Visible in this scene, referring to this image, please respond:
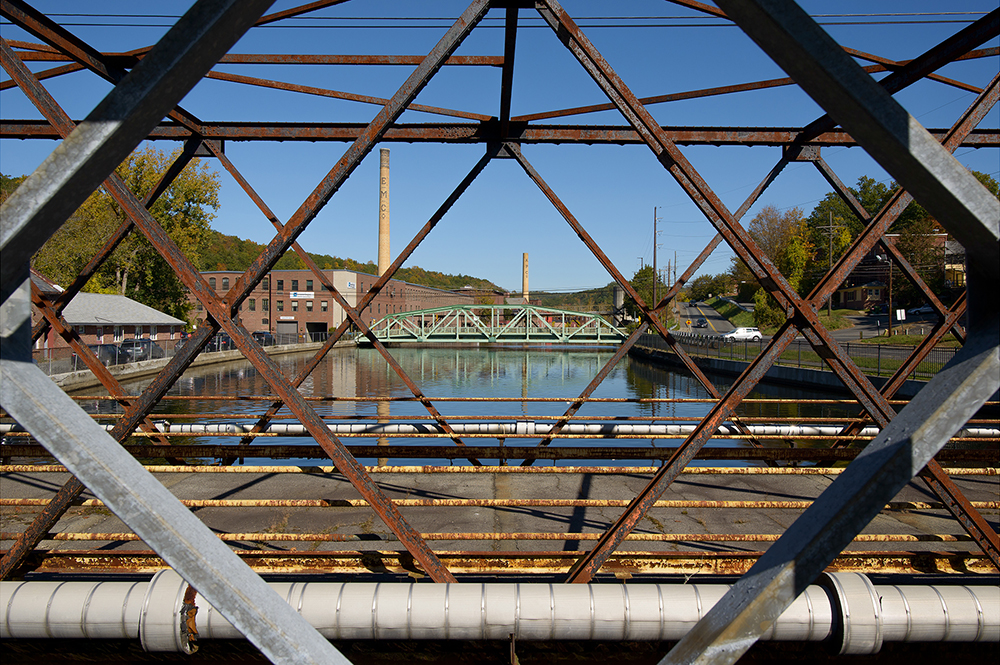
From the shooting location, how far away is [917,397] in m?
1.57

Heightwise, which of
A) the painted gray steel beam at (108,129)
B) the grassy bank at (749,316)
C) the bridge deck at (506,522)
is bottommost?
the bridge deck at (506,522)

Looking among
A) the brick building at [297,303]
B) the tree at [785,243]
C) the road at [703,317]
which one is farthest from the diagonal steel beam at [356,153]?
the brick building at [297,303]

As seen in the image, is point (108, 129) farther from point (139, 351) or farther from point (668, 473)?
point (139, 351)

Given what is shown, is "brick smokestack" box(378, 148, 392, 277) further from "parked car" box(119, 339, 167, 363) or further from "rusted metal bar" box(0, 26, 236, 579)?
"rusted metal bar" box(0, 26, 236, 579)

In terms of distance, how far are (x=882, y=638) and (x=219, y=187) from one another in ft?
187

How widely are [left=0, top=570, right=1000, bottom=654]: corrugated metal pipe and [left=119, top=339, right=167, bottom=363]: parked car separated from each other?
1240 inches

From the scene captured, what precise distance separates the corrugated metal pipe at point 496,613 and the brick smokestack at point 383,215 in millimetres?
63701

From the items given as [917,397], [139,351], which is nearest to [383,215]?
[139,351]

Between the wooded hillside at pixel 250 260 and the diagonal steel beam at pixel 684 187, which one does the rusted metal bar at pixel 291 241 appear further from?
the wooded hillside at pixel 250 260

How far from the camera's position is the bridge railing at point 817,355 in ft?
74.1

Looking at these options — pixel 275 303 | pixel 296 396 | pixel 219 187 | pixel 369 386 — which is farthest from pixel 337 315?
pixel 296 396

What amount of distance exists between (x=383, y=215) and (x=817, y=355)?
58946 millimetres

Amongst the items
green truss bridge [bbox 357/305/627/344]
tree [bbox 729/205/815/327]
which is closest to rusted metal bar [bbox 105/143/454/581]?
tree [bbox 729/205/815/327]

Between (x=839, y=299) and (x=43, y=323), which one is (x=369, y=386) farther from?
(x=839, y=299)
